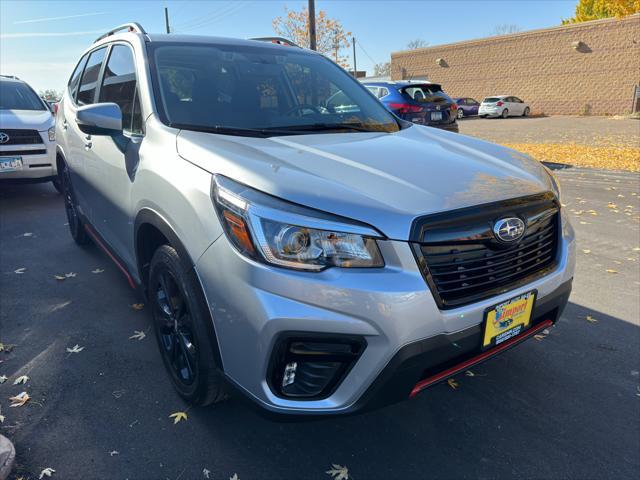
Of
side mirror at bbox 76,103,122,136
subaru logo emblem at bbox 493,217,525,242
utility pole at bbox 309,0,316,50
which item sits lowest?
subaru logo emblem at bbox 493,217,525,242

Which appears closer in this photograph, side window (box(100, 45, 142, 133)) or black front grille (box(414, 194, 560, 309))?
black front grille (box(414, 194, 560, 309))

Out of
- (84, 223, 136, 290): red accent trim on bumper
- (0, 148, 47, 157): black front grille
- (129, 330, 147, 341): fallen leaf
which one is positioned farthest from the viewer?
(0, 148, 47, 157): black front grille

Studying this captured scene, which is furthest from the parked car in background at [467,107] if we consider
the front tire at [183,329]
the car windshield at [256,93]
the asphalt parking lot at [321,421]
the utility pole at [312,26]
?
the front tire at [183,329]

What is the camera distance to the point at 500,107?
101ft

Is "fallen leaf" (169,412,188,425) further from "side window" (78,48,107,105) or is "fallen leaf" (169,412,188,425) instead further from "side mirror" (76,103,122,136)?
"side window" (78,48,107,105)

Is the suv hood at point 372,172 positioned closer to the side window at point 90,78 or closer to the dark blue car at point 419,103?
the side window at point 90,78

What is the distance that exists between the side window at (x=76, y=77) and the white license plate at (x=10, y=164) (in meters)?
2.58

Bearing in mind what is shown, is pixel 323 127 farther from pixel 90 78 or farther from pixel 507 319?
pixel 90 78

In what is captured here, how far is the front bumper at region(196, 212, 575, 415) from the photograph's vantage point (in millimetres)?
1707

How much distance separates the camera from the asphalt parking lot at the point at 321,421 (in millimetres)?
2197

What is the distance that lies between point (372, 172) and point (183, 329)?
3.98 feet

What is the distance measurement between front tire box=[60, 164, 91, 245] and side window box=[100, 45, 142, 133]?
4.74ft

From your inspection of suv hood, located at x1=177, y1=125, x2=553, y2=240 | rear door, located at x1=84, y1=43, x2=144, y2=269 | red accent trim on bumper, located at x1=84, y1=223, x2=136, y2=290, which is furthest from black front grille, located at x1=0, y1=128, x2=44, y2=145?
suv hood, located at x1=177, y1=125, x2=553, y2=240

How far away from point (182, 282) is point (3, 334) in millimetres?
2123
